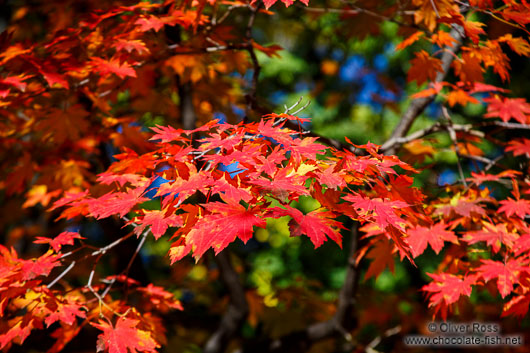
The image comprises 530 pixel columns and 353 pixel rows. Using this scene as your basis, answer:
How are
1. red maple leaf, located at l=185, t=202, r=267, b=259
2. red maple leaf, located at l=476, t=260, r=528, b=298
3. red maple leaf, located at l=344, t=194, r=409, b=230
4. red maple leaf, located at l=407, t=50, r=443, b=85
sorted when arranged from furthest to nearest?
red maple leaf, located at l=407, t=50, r=443, b=85 < red maple leaf, located at l=476, t=260, r=528, b=298 < red maple leaf, located at l=344, t=194, r=409, b=230 < red maple leaf, located at l=185, t=202, r=267, b=259

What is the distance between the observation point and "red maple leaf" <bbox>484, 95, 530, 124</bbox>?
2.20 m

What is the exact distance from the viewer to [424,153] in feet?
8.53

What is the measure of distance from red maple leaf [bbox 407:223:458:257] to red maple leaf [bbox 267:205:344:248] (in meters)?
0.58

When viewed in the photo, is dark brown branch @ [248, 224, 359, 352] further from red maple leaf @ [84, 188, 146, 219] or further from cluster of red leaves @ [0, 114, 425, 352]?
red maple leaf @ [84, 188, 146, 219]

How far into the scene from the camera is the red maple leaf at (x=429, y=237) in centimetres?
177

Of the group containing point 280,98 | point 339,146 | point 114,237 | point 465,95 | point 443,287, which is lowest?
point 280,98

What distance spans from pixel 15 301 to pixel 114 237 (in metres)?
1.02

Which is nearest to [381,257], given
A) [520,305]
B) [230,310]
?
[520,305]

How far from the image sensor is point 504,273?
1687mm

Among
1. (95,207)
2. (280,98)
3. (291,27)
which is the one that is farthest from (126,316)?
(280,98)

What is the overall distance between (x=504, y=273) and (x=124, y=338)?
1.43m

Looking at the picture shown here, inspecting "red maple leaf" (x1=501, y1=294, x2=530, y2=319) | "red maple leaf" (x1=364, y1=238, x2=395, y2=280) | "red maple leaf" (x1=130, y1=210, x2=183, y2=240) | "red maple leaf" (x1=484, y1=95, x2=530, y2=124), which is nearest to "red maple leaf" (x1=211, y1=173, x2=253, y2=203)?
"red maple leaf" (x1=130, y1=210, x2=183, y2=240)

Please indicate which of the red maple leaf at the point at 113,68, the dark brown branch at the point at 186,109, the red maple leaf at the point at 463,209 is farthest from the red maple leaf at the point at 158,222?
the dark brown branch at the point at 186,109

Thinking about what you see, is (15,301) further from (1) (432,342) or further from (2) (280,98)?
(2) (280,98)
